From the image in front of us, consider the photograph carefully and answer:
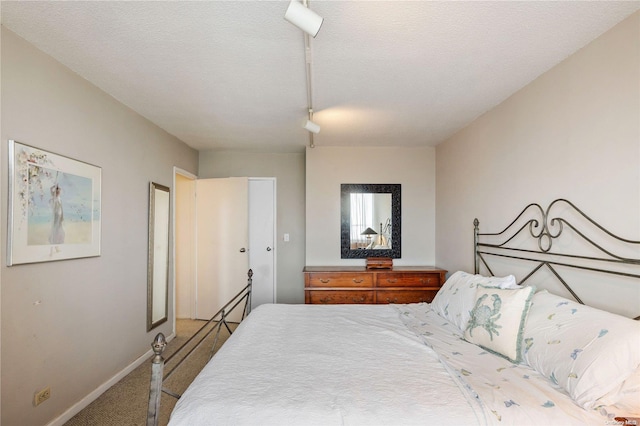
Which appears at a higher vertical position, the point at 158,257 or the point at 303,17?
the point at 303,17

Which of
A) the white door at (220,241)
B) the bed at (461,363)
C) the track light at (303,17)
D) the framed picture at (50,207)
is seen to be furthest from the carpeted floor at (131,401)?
the track light at (303,17)

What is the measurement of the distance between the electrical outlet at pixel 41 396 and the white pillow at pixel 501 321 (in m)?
2.69

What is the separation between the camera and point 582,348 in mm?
1363

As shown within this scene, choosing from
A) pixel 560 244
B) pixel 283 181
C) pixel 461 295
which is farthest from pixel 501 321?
pixel 283 181

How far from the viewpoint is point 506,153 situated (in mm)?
2584

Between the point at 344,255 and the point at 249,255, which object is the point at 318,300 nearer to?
the point at 344,255

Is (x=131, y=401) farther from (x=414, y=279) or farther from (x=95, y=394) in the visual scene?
(x=414, y=279)

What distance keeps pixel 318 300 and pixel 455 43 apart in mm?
2912

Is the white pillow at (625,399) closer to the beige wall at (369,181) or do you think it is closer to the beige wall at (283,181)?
the beige wall at (369,181)

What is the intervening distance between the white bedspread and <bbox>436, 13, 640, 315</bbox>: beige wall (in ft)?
3.71

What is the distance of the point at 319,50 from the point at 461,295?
1920 millimetres

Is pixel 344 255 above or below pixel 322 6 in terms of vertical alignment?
below

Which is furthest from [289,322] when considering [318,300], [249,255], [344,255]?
[249,255]

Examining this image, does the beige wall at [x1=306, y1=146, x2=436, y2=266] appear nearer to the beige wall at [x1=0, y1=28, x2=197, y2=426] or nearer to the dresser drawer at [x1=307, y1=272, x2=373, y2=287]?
the dresser drawer at [x1=307, y1=272, x2=373, y2=287]
